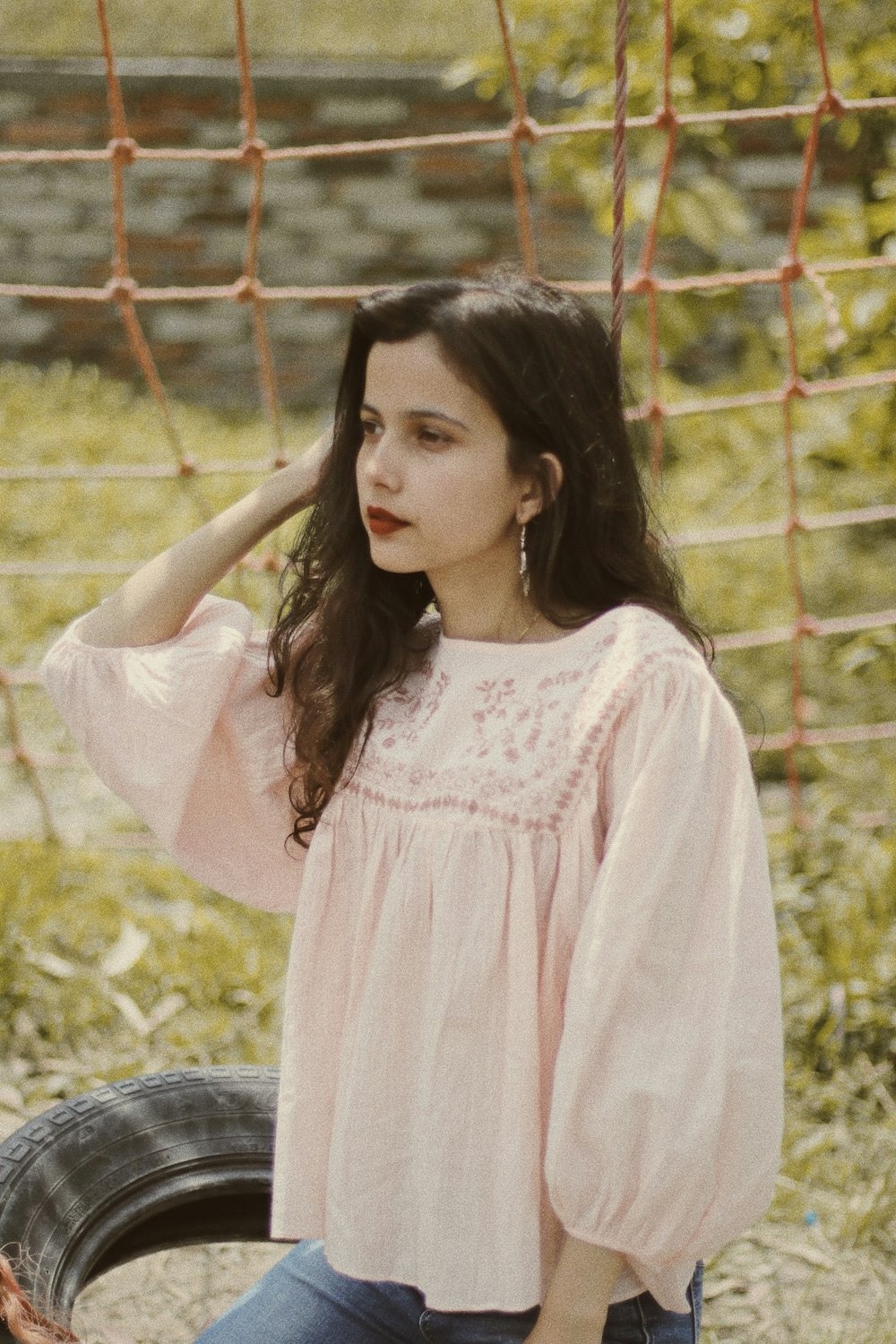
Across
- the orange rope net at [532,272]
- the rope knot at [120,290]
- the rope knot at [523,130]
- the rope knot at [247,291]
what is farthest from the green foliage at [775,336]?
the rope knot at [120,290]

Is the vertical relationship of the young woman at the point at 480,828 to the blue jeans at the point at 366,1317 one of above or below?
above

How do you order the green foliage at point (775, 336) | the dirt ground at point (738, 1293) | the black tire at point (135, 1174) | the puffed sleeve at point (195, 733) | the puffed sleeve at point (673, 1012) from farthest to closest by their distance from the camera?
the green foliage at point (775, 336) → the dirt ground at point (738, 1293) → the black tire at point (135, 1174) → the puffed sleeve at point (195, 733) → the puffed sleeve at point (673, 1012)

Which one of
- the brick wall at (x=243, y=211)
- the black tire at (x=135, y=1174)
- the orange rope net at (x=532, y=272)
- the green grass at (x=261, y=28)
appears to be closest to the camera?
the black tire at (x=135, y=1174)

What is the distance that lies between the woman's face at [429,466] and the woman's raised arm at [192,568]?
18cm

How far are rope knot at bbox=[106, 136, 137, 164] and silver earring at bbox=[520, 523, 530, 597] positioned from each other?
1.31m

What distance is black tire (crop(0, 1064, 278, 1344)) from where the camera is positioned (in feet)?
5.32

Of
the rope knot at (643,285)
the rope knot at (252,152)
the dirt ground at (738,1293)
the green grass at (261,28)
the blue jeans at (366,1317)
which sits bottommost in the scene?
the dirt ground at (738,1293)

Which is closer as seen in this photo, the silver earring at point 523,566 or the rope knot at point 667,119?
the silver earring at point 523,566

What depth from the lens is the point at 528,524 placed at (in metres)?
1.34

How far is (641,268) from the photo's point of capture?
2625mm

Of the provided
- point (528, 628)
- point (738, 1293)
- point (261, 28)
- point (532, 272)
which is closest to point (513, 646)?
point (528, 628)

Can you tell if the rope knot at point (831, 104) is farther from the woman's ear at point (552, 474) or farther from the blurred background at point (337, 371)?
the woman's ear at point (552, 474)

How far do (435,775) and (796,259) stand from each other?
5.23 feet

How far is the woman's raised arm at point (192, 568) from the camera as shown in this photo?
4.83ft
